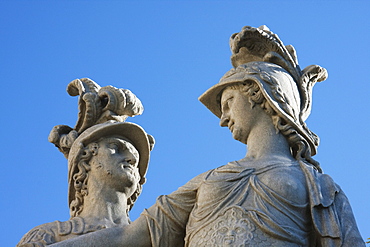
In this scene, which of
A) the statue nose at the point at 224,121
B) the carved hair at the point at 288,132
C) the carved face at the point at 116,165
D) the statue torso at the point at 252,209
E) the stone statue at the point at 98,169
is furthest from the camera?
the carved face at the point at 116,165

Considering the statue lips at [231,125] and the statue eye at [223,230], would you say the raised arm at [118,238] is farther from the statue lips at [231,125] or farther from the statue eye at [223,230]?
the statue lips at [231,125]

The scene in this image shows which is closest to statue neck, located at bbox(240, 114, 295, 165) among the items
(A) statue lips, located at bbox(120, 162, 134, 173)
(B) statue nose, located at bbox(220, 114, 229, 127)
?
(B) statue nose, located at bbox(220, 114, 229, 127)

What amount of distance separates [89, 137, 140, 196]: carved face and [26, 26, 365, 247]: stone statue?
1.51 m

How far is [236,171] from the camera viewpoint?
29.0 feet

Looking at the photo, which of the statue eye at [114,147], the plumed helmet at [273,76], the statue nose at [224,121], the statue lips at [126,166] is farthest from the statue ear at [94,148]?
the statue nose at [224,121]

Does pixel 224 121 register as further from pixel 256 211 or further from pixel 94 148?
pixel 94 148

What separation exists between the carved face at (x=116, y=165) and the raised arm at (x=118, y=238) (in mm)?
1936

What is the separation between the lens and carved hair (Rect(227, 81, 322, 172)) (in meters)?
9.21

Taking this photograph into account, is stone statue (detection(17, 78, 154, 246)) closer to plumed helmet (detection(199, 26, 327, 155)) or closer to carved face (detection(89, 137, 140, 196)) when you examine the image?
carved face (detection(89, 137, 140, 196))

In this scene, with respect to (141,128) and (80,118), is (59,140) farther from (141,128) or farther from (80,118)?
(141,128)

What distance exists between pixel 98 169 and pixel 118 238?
2150 millimetres

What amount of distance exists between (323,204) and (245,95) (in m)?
1.48

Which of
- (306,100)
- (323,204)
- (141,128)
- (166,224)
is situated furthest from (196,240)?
(141,128)

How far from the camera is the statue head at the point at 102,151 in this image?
10.9m
